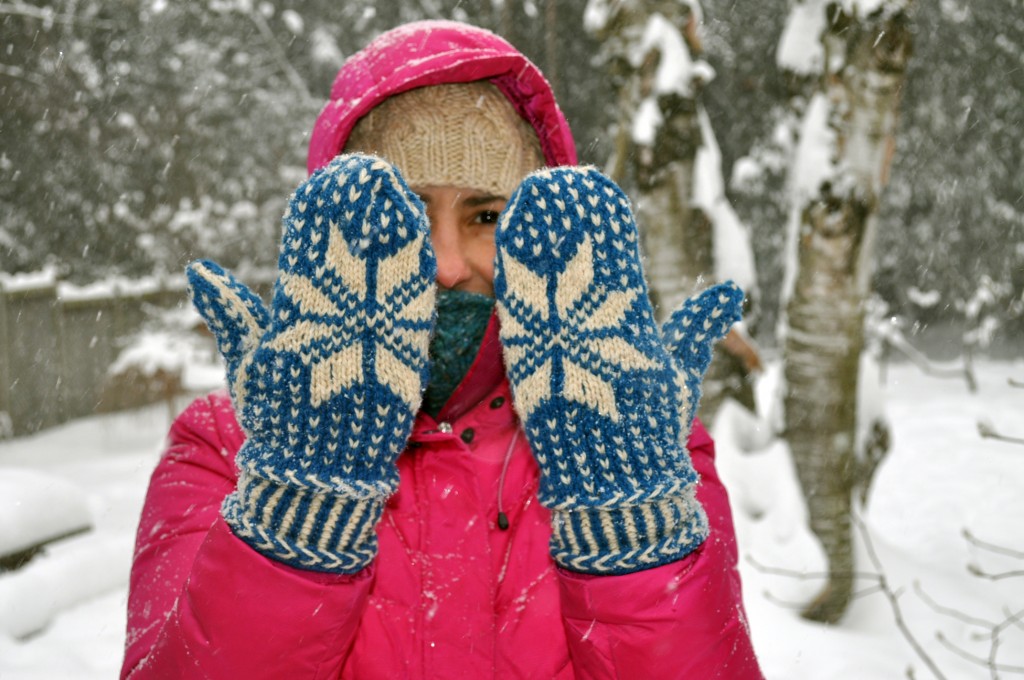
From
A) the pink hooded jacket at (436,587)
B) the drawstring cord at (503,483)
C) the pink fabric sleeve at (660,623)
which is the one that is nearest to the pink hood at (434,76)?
the pink hooded jacket at (436,587)

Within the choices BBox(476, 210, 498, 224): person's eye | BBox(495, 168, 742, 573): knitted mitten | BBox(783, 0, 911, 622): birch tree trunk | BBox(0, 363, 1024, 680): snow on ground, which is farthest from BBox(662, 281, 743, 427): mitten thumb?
BBox(783, 0, 911, 622): birch tree trunk

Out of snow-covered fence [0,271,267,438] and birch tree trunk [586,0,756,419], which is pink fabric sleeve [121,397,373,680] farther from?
snow-covered fence [0,271,267,438]

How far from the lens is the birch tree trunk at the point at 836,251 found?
3326mm

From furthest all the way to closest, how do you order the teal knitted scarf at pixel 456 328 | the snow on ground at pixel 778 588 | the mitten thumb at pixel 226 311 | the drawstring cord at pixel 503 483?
the snow on ground at pixel 778 588, the teal knitted scarf at pixel 456 328, the drawstring cord at pixel 503 483, the mitten thumb at pixel 226 311

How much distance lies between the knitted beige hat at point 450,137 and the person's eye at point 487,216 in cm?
4

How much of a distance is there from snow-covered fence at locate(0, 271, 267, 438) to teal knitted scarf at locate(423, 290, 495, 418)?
8567mm

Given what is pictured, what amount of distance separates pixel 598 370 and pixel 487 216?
1.64ft

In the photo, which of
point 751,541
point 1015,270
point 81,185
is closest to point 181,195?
point 81,185

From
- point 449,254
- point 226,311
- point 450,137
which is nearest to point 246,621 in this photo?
point 226,311

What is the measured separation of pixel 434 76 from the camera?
1.50 metres

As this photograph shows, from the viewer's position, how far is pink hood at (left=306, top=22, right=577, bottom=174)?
148cm

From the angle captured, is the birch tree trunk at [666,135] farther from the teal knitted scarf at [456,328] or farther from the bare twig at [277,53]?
the bare twig at [277,53]

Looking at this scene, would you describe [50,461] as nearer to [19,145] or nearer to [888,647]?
[19,145]

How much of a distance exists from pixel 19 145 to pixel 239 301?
9.99 metres
